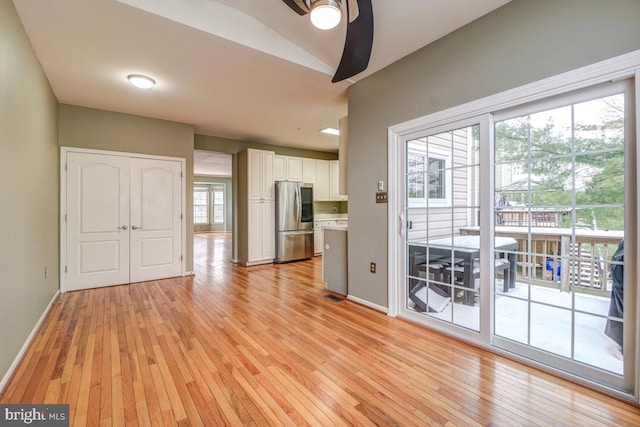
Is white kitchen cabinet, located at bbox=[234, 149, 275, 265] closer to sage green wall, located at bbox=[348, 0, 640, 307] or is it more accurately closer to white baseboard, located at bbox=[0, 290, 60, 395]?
sage green wall, located at bbox=[348, 0, 640, 307]

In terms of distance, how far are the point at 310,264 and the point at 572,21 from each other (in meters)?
5.03

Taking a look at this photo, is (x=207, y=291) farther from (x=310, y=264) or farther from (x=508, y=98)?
(x=508, y=98)

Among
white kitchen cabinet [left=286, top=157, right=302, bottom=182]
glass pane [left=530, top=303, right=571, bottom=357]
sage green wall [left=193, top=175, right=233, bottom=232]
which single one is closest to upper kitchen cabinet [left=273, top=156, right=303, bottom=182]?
white kitchen cabinet [left=286, top=157, right=302, bottom=182]

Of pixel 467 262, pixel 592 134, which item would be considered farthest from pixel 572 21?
pixel 467 262

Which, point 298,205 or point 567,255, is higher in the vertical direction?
point 298,205

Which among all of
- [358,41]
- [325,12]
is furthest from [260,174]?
[325,12]

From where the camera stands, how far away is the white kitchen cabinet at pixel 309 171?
677 cm

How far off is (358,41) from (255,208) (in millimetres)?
4214

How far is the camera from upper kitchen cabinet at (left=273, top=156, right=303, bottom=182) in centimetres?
633

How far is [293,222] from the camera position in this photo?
6.11 meters

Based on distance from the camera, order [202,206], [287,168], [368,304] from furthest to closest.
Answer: [202,206]
[287,168]
[368,304]

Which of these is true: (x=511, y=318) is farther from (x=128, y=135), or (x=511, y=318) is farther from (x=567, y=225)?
(x=128, y=135)

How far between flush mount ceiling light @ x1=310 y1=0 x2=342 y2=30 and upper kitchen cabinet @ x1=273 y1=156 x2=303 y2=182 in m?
4.59

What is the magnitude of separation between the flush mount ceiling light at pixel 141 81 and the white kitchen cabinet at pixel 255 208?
2.51 metres
